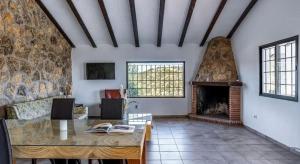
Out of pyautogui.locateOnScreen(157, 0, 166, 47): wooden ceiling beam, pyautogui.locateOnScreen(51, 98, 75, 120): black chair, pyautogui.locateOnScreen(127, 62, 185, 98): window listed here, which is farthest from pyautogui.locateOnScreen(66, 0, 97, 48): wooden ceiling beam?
pyautogui.locateOnScreen(51, 98, 75, 120): black chair

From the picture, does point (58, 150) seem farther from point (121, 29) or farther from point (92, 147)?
point (121, 29)

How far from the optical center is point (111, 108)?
372 centimetres

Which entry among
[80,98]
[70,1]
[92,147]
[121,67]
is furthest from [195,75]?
[92,147]

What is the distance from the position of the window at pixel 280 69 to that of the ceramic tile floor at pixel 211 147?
3.42ft

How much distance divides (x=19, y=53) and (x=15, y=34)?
41cm

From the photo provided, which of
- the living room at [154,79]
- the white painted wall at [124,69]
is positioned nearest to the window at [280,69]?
the living room at [154,79]

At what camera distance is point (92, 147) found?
6.99 ft

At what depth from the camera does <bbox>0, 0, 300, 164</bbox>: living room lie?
3.33 m

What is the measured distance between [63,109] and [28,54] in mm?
2643

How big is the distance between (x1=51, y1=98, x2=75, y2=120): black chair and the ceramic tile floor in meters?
0.86

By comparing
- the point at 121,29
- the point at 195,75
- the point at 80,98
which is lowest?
the point at 80,98

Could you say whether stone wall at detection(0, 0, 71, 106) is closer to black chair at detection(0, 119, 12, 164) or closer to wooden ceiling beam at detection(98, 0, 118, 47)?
wooden ceiling beam at detection(98, 0, 118, 47)

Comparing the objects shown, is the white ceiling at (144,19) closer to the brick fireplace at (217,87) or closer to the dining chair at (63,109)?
the brick fireplace at (217,87)

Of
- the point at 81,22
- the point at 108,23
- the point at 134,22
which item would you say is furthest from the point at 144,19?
the point at 81,22
